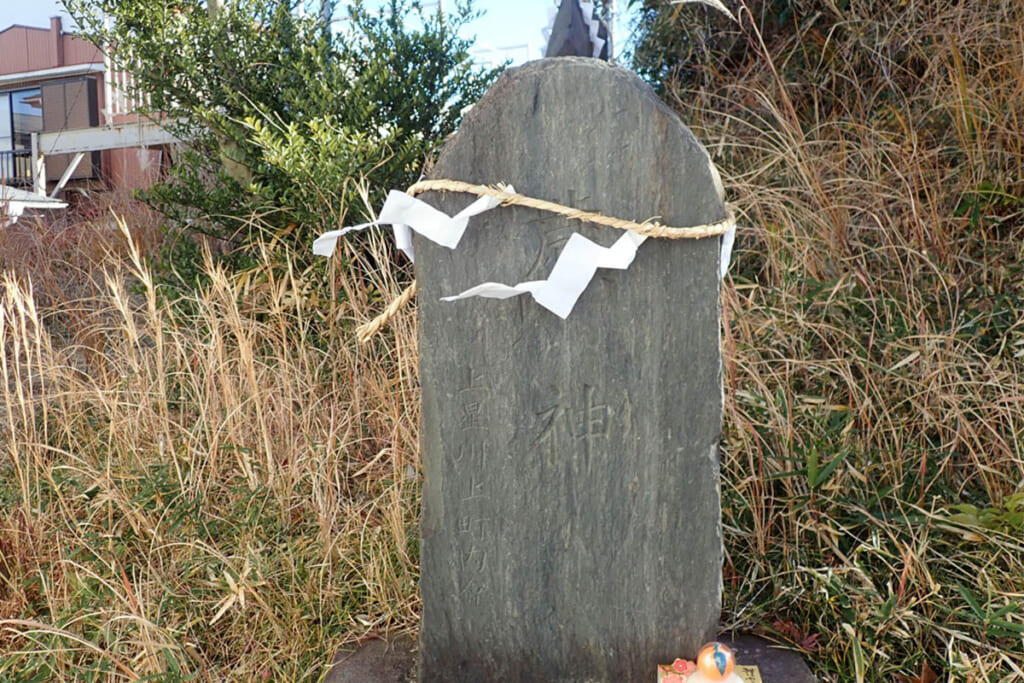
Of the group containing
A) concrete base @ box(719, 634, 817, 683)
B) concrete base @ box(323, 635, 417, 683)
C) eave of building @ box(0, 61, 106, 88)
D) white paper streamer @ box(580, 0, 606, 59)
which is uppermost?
eave of building @ box(0, 61, 106, 88)

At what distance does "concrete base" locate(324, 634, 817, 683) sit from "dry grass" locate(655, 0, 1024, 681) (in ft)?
0.20

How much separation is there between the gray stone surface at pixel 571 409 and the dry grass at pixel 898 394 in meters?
0.40

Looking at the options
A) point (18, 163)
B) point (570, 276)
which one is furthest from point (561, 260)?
point (18, 163)

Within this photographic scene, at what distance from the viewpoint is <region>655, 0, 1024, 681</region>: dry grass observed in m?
1.51

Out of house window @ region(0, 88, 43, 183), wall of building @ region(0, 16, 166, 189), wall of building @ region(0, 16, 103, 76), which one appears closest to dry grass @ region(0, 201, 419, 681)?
wall of building @ region(0, 16, 166, 189)

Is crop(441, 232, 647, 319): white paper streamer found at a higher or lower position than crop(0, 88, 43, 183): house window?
lower

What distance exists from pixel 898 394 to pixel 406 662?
4.08 feet

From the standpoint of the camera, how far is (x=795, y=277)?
87.7 inches

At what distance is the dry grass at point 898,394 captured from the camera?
4.95 ft

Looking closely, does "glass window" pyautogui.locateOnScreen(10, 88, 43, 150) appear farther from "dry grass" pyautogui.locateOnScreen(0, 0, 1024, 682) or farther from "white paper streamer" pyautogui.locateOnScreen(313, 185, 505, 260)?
"white paper streamer" pyautogui.locateOnScreen(313, 185, 505, 260)

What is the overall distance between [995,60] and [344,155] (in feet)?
6.60

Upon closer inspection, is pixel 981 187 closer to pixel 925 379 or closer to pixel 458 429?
pixel 925 379

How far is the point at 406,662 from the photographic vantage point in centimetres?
151

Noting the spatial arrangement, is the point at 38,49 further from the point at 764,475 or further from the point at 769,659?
the point at 769,659
